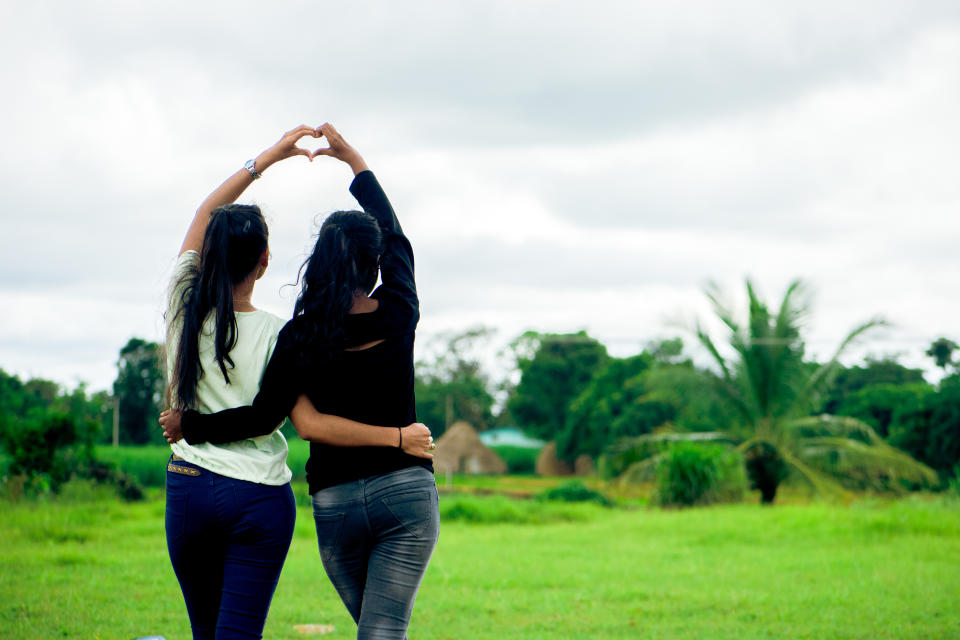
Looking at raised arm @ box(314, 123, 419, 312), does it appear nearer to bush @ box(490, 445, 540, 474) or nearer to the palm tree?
the palm tree

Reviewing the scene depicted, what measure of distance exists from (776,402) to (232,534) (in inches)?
690

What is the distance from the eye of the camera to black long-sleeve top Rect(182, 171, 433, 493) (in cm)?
252

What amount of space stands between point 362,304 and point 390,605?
2.91 feet

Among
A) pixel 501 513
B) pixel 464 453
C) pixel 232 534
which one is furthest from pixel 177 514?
pixel 464 453

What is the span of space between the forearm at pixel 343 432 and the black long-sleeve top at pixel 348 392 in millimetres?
26

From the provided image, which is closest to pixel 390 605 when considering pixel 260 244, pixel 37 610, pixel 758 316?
pixel 260 244

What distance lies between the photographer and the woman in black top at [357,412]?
2516mm

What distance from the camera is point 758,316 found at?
18.6m

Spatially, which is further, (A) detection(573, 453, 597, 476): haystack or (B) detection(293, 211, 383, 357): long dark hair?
(A) detection(573, 453, 597, 476): haystack

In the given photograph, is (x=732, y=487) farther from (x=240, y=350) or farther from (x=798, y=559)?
(x=240, y=350)

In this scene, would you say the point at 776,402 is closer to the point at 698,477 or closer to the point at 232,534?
the point at 698,477

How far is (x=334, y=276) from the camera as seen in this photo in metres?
2.54

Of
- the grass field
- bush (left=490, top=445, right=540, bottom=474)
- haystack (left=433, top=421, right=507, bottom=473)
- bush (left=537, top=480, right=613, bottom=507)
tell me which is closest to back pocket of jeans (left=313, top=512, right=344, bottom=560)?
the grass field

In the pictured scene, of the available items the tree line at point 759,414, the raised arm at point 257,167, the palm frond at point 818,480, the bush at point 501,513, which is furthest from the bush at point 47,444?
the palm frond at point 818,480
